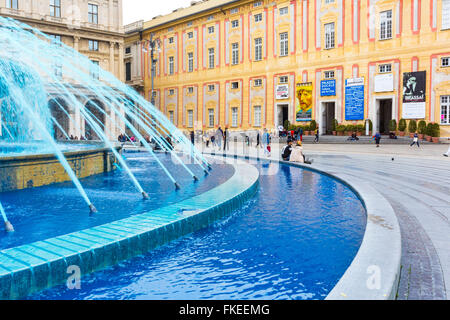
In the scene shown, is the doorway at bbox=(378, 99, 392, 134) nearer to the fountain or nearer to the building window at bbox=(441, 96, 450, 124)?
the building window at bbox=(441, 96, 450, 124)

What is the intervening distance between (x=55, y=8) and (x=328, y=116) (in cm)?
2639

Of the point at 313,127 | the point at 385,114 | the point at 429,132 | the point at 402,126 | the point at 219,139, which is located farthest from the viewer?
the point at 385,114

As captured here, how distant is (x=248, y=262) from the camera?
4.15 metres

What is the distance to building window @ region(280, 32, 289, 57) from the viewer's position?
35344 mm

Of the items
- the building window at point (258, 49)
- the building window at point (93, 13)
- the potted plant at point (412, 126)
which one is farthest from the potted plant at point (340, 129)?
A: the building window at point (93, 13)

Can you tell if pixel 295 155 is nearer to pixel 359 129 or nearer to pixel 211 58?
pixel 359 129

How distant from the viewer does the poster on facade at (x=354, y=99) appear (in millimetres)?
30969

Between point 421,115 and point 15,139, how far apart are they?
81.9ft

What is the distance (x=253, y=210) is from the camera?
6789 mm

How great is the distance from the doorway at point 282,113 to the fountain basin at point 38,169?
27.5 meters

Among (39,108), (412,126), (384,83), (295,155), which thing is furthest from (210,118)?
(39,108)

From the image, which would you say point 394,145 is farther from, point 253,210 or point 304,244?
point 304,244

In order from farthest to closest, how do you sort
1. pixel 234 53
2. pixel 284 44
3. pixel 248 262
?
pixel 234 53 → pixel 284 44 → pixel 248 262
